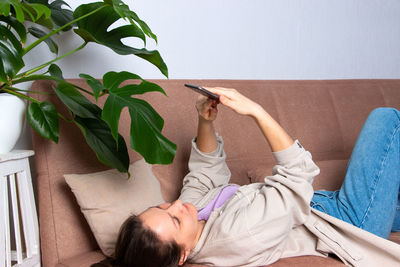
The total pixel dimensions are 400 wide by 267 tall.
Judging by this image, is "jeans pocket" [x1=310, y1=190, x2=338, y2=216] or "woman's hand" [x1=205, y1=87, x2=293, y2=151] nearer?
"woman's hand" [x1=205, y1=87, x2=293, y2=151]

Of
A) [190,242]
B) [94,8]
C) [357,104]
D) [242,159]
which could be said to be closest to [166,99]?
[242,159]

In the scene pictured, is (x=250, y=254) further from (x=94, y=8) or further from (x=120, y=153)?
(x=94, y=8)

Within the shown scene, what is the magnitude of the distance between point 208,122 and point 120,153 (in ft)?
1.21

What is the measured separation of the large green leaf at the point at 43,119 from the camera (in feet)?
4.37

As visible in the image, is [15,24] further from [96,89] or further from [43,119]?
[96,89]

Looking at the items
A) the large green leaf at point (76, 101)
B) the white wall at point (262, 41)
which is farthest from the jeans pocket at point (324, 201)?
the white wall at point (262, 41)

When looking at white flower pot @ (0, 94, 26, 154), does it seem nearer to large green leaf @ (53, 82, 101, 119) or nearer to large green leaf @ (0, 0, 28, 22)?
large green leaf @ (53, 82, 101, 119)

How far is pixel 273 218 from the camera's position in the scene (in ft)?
4.10

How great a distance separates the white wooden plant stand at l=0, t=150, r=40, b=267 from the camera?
132 centimetres

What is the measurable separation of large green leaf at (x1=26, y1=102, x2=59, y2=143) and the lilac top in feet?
1.73

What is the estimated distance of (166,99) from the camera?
1.83 m

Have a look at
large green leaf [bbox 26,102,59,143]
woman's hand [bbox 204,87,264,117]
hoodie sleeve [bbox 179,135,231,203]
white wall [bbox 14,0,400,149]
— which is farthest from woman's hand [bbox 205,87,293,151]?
white wall [bbox 14,0,400,149]

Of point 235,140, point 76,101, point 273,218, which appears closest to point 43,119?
point 76,101

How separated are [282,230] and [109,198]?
0.57 meters
